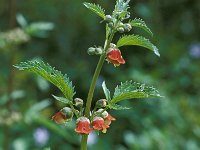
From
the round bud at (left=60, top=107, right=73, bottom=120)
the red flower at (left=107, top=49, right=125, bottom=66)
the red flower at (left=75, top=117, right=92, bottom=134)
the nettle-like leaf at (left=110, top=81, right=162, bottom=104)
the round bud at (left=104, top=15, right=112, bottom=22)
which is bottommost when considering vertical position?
the red flower at (left=75, top=117, right=92, bottom=134)

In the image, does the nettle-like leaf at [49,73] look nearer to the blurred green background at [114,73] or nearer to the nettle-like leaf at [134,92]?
the nettle-like leaf at [134,92]

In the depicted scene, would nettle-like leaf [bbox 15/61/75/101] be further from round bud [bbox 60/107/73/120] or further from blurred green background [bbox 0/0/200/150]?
blurred green background [bbox 0/0/200/150]

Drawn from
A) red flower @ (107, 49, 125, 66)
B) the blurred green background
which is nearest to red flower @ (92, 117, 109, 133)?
red flower @ (107, 49, 125, 66)

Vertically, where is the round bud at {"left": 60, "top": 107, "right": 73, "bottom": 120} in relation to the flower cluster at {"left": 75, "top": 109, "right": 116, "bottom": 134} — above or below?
above

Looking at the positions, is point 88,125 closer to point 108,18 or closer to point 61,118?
point 61,118

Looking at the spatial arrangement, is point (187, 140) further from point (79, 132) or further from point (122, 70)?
point (79, 132)

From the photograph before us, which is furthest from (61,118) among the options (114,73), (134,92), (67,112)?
(114,73)

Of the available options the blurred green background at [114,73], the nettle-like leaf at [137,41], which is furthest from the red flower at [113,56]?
the blurred green background at [114,73]
